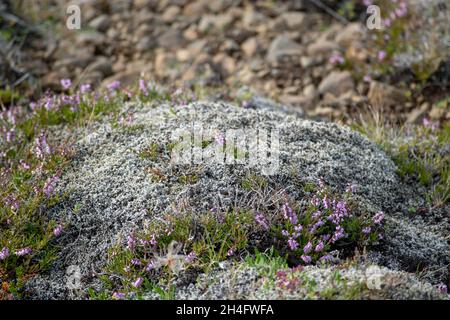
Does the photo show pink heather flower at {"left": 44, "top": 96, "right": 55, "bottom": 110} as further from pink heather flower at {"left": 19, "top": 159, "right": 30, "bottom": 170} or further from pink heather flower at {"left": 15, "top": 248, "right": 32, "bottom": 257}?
pink heather flower at {"left": 15, "top": 248, "right": 32, "bottom": 257}

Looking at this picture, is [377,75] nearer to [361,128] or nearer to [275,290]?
[361,128]

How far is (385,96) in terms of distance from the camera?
6.96 meters

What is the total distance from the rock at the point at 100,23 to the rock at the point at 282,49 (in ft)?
7.56

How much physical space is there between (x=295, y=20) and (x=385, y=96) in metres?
1.96

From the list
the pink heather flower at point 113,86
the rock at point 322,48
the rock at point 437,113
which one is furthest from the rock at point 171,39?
the rock at point 437,113

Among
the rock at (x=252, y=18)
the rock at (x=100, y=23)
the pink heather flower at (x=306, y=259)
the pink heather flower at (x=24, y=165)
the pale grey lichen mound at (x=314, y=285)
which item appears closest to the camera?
the pale grey lichen mound at (x=314, y=285)

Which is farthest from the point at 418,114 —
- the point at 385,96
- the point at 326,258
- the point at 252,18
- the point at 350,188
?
the point at 326,258

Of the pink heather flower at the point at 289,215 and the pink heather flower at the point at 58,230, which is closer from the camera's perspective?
the pink heather flower at the point at 289,215

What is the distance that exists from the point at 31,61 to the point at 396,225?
17.2 ft

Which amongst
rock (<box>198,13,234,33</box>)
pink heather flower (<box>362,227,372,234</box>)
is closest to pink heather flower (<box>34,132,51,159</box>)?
pink heather flower (<box>362,227,372,234</box>)

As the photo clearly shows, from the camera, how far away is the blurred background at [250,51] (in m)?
7.00

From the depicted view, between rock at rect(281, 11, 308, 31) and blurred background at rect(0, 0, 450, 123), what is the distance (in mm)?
13

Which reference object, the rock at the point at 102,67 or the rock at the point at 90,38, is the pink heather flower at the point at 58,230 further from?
the rock at the point at 90,38

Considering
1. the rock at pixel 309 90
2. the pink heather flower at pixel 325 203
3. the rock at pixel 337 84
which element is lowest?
the pink heather flower at pixel 325 203
